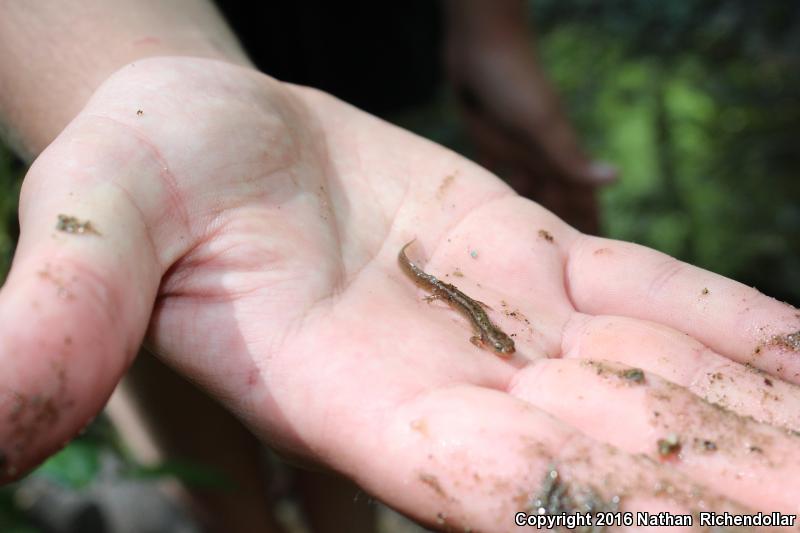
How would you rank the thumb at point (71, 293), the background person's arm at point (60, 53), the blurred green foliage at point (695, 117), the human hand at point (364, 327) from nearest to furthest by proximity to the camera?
1. the thumb at point (71, 293)
2. the human hand at point (364, 327)
3. the background person's arm at point (60, 53)
4. the blurred green foliage at point (695, 117)

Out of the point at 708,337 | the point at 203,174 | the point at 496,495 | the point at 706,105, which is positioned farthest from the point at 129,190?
the point at 706,105

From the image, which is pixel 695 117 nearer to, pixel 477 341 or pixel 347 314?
pixel 477 341

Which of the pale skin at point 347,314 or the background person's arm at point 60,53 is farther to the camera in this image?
the background person's arm at point 60,53

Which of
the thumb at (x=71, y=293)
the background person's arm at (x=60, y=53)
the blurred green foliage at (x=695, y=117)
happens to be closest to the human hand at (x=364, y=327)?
the thumb at (x=71, y=293)
